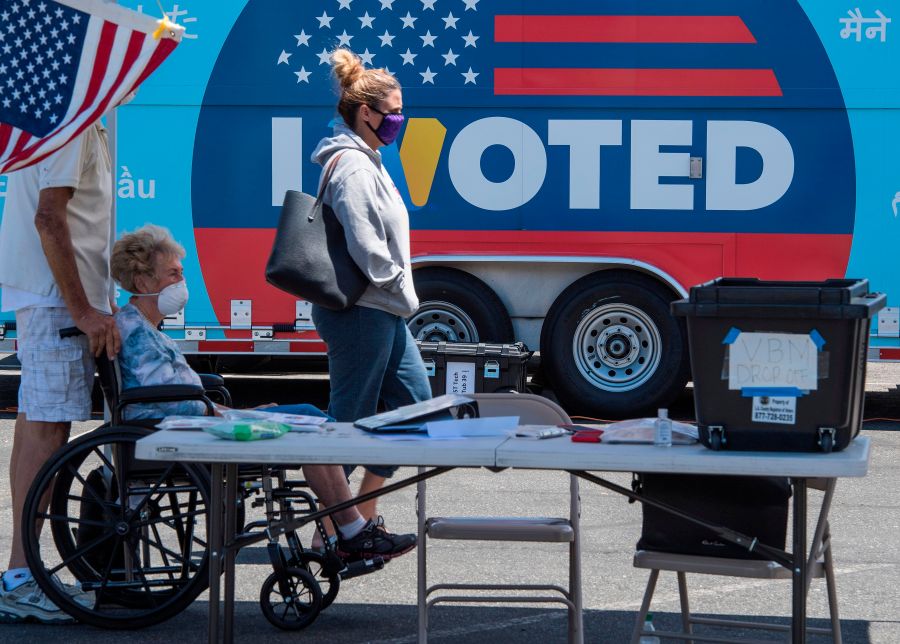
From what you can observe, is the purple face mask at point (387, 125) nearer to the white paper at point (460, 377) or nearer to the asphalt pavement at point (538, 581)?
the asphalt pavement at point (538, 581)

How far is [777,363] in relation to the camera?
354 cm

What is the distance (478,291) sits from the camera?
9633 mm

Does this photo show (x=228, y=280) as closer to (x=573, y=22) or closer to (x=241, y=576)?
(x=573, y=22)

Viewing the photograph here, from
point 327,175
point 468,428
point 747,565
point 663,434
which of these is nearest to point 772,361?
point 663,434

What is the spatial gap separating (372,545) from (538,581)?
0.96m

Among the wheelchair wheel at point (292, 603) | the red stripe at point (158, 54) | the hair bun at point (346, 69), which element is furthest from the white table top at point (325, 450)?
the hair bun at point (346, 69)

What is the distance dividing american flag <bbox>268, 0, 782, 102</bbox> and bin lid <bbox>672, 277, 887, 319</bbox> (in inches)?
240

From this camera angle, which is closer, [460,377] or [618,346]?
[460,377]

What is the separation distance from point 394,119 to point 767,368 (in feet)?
6.85

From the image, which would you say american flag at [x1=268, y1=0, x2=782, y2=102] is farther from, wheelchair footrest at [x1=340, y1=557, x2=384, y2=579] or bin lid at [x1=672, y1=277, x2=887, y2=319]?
bin lid at [x1=672, y1=277, x2=887, y2=319]

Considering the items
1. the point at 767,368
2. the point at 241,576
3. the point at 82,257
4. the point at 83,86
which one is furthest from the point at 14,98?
the point at 767,368

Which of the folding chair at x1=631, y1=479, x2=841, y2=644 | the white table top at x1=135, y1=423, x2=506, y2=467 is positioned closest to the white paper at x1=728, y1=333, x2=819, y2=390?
the folding chair at x1=631, y1=479, x2=841, y2=644

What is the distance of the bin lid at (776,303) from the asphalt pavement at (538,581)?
1.50 m

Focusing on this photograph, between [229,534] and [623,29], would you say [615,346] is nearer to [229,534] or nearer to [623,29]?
[623,29]
